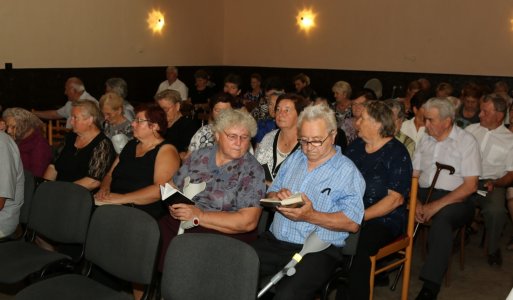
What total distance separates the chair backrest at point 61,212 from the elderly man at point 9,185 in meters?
0.19

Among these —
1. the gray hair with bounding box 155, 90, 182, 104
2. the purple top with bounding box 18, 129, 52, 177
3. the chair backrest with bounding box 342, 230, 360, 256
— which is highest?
the gray hair with bounding box 155, 90, 182, 104

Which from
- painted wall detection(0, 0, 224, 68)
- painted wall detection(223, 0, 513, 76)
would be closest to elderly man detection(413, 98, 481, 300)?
painted wall detection(223, 0, 513, 76)

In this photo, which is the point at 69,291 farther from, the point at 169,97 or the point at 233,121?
the point at 169,97

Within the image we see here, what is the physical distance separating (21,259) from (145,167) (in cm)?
94

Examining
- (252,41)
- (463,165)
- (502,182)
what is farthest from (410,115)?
(252,41)

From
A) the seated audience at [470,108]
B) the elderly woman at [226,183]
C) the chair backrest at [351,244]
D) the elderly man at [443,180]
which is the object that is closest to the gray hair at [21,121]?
the elderly woman at [226,183]

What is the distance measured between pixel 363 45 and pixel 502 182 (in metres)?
6.14

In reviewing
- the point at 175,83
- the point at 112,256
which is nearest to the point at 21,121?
the point at 112,256

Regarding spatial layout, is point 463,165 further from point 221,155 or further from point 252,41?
point 252,41

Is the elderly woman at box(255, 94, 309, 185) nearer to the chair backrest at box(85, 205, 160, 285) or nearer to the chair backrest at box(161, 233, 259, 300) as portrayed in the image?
the chair backrest at box(85, 205, 160, 285)

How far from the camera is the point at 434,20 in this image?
941cm

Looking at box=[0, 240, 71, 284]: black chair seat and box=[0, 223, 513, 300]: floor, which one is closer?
box=[0, 240, 71, 284]: black chair seat

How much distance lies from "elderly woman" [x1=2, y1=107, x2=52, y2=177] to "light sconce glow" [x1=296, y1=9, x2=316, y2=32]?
771 cm

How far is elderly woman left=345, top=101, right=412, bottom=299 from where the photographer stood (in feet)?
10.4
